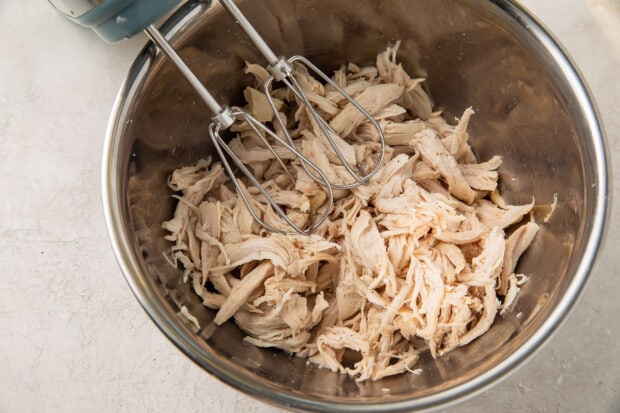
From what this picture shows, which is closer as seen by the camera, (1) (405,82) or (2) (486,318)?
(2) (486,318)

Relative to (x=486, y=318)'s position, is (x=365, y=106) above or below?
above

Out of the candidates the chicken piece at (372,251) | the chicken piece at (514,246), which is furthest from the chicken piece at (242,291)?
the chicken piece at (514,246)

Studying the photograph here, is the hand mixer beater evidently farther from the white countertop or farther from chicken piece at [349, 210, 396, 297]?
the white countertop

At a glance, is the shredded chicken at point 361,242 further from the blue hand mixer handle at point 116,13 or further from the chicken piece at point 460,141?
the blue hand mixer handle at point 116,13

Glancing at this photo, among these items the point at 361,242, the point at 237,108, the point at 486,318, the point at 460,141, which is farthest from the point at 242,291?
the point at 460,141

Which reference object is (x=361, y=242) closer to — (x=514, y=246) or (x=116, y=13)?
Answer: (x=514, y=246)
